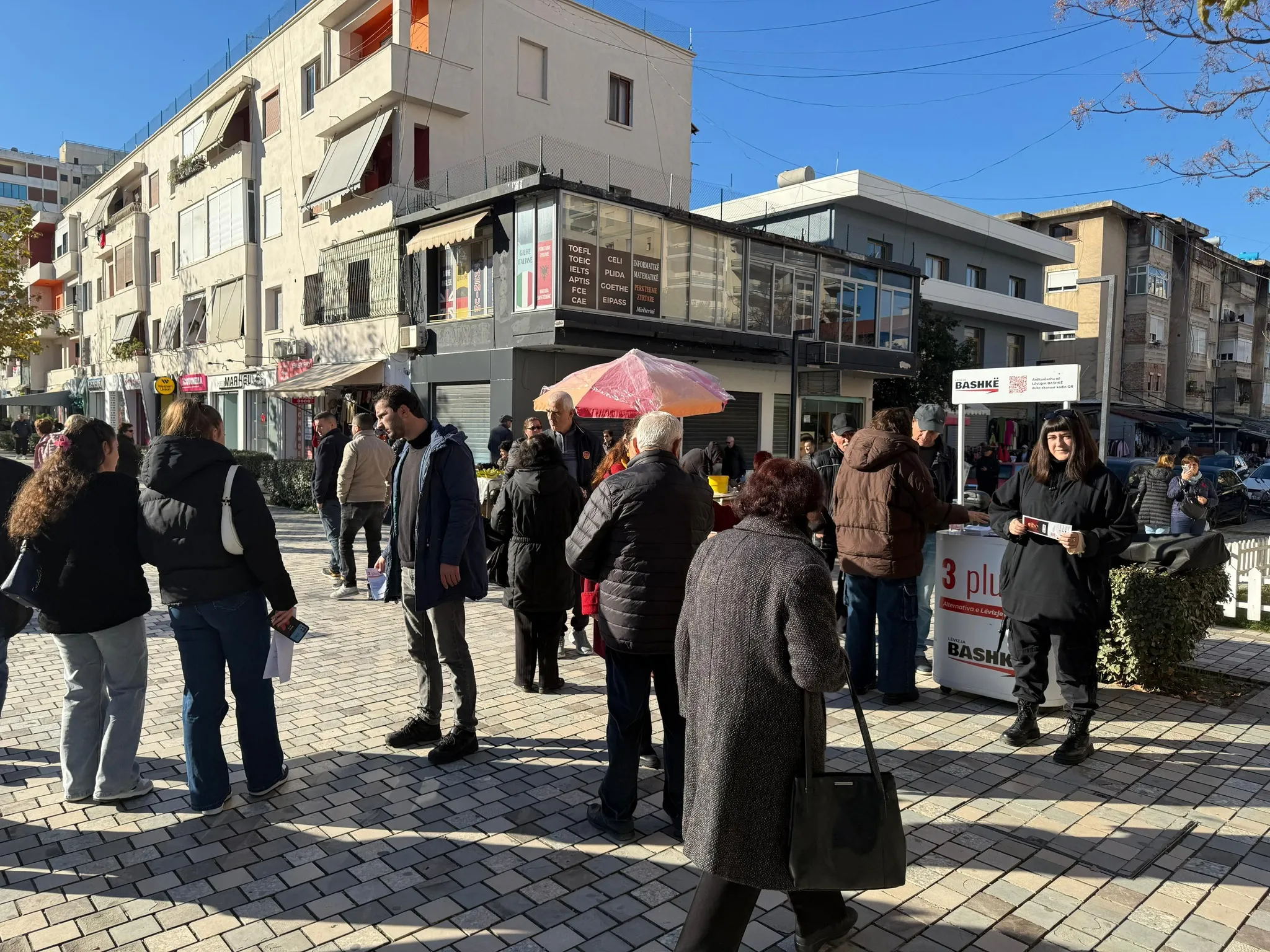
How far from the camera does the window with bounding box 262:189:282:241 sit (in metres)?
24.9

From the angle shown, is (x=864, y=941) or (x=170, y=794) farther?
(x=170, y=794)

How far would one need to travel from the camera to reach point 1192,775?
14.4 feet

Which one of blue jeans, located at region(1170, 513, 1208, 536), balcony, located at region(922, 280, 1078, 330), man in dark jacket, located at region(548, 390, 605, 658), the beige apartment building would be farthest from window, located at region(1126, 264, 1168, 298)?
man in dark jacket, located at region(548, 390, 605, 658)

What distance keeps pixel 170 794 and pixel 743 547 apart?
3.37 m

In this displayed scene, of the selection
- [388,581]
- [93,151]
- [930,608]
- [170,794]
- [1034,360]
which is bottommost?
[170,794]

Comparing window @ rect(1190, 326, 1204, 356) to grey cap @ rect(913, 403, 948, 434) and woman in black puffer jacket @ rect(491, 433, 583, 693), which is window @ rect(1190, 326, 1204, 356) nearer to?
grey cap @ rect(913, 403, 948, 434)

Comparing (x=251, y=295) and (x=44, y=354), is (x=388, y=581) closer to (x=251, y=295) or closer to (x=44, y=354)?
(x=251, y=295)

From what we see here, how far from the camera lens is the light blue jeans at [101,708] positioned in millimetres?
3887

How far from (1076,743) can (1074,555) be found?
1048 millimetres

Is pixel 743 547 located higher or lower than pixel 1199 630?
higher

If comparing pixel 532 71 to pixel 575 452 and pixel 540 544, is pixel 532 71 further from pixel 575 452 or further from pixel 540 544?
pixel 540 544

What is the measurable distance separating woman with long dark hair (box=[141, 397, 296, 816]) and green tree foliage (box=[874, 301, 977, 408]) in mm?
26551

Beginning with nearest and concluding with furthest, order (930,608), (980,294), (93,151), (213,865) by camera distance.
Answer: (213,865) < (930,608) < (980,294) < (93,151)

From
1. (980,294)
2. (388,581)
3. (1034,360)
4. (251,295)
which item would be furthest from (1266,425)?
(388,581)
